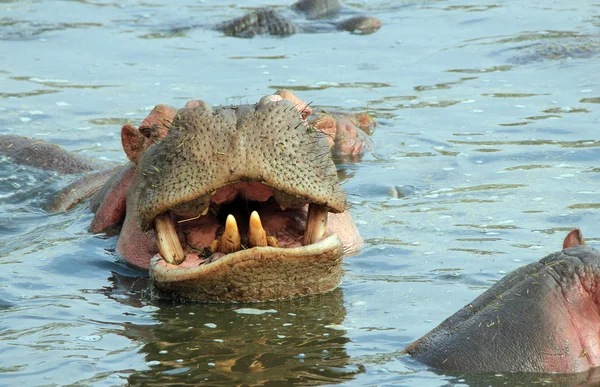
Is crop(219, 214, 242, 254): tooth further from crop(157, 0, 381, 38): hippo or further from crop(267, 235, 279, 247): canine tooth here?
crop(157, 0, 381, 38): hippo

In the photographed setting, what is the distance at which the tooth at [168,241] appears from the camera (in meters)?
5.58

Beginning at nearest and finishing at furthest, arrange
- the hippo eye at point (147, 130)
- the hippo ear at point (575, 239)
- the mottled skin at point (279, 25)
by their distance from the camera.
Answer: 1. the hippo ear at point (575, 239)
2. the hippo eye at point (147, 130)
3. the mottled skin at point (279, 25)

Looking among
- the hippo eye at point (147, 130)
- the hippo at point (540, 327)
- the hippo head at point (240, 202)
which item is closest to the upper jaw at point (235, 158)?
the hippo head at point (240, 202)

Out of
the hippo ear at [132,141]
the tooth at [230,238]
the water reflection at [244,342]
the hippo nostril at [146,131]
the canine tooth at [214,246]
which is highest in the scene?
the hippo nostril at [146,131]

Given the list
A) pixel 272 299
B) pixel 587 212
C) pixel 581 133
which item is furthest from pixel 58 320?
pixel 581 133

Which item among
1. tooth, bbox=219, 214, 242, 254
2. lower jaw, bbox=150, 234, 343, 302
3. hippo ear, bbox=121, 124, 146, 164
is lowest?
lower jaw, bbox=150, 234, 343, 302

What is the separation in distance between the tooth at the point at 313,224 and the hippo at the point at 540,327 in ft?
3.73

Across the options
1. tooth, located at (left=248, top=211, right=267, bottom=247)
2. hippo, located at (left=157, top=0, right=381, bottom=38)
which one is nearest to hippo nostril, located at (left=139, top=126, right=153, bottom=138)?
tooth, located at (left=248, top=211, right=267, bottom=247)

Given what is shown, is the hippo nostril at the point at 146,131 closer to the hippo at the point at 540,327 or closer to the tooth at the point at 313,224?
the tooth at the point at 313,224

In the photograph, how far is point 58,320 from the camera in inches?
224

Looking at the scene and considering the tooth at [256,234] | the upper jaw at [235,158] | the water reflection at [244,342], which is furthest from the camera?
the tooth at [256,234]

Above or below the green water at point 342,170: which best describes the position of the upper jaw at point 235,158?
above

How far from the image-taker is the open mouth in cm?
547

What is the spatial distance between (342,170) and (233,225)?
4610 mm
